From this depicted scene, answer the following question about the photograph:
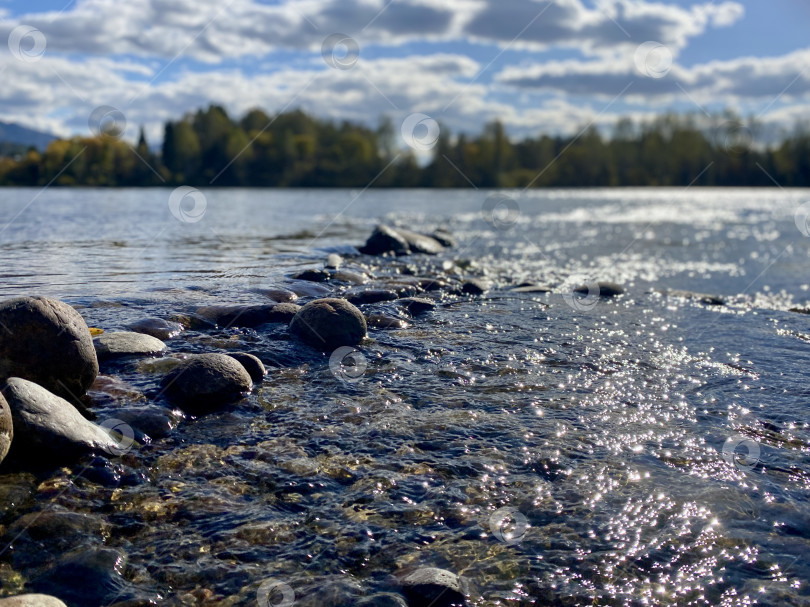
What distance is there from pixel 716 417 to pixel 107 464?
6.02 meters

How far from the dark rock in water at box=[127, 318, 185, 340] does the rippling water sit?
1.11 ft

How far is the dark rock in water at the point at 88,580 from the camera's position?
3.89 meters

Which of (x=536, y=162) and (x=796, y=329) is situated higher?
(x=536, y=162)

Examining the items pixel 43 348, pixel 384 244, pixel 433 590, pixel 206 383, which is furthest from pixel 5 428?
pixel 384 244

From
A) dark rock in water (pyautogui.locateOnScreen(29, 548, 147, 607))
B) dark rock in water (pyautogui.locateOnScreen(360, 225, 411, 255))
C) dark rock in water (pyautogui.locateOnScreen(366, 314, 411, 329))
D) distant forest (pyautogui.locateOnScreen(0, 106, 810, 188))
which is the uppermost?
distant forest (pyautogui.locateOnScreen(0, 106, 810, 188))

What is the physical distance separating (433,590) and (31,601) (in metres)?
2.28

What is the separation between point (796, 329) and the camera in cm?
1203

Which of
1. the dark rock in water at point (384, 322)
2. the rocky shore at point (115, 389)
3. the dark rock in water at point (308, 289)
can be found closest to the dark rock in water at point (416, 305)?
the rocky shore at point (115, 389)

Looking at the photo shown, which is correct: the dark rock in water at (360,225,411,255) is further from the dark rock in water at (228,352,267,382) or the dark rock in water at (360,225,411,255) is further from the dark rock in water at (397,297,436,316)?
the dark rock in water at (228,352,267,382)

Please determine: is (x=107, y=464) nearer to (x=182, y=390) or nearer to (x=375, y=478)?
(x=182, y=390)

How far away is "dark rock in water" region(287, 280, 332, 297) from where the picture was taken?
12875 mm

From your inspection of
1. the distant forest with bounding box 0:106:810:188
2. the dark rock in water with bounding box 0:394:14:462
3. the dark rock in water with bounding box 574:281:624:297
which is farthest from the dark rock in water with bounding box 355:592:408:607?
the distant forest with bounding box 0:106:810:188

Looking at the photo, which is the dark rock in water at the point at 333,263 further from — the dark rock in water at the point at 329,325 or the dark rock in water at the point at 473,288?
the dark rock in water at the point at 329,325

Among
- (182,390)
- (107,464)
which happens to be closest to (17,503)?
(107,464)
